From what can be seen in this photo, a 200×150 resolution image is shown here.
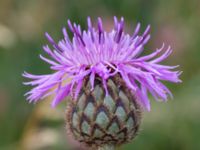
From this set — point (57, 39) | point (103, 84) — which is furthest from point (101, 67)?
point (57, 39)

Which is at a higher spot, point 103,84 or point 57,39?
point 57,39

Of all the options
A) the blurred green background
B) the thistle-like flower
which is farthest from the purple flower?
the blurred green background

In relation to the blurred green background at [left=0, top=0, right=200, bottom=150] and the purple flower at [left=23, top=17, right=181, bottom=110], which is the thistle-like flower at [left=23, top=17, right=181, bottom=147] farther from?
the blurred green background at [left=0, top=0, right=200, bottom=150]

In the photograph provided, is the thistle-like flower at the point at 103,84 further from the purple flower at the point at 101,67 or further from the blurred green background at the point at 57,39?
the blurred green background at the point at 57,39

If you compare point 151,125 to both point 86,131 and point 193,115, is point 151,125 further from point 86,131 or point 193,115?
point 86,131

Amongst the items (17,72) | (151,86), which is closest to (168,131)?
(17,72)

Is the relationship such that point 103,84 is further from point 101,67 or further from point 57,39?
point 57,39
